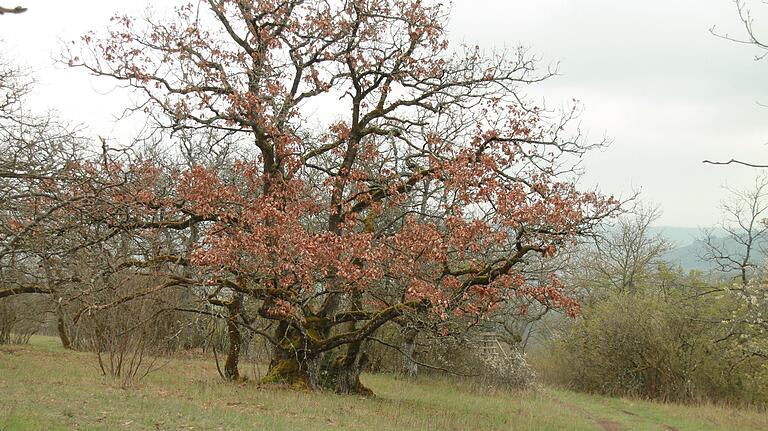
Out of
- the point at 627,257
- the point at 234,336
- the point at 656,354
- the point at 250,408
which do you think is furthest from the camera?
the point at 627,257

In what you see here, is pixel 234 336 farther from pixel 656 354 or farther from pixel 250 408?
pixel 656 354

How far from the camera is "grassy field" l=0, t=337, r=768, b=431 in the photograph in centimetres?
940

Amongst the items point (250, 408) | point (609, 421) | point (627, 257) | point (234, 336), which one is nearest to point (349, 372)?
point (234, 336)

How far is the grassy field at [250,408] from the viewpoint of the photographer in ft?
30.8

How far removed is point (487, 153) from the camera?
15.4m

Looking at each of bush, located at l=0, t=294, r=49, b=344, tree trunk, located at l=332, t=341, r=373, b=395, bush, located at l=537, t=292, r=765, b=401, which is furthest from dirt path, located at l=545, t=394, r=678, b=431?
bush, located at l=0, t=294, r=49, b=344

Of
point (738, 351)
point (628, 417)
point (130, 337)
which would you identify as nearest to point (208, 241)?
point (130, 337)

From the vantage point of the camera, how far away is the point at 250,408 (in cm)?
1181

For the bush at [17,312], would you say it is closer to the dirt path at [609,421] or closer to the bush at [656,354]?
the dirt path at [609,421]

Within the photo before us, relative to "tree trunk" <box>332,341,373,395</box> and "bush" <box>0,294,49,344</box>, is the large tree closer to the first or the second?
"tree trunk" <box>332,341,373,395</box>

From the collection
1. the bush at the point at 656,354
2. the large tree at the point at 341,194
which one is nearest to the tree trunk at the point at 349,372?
the large tree at the point at 341,194

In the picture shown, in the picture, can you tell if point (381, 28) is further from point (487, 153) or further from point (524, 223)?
point (524, 223)

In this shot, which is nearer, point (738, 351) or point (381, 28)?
point (381, 28)

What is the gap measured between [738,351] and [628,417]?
202 inches
